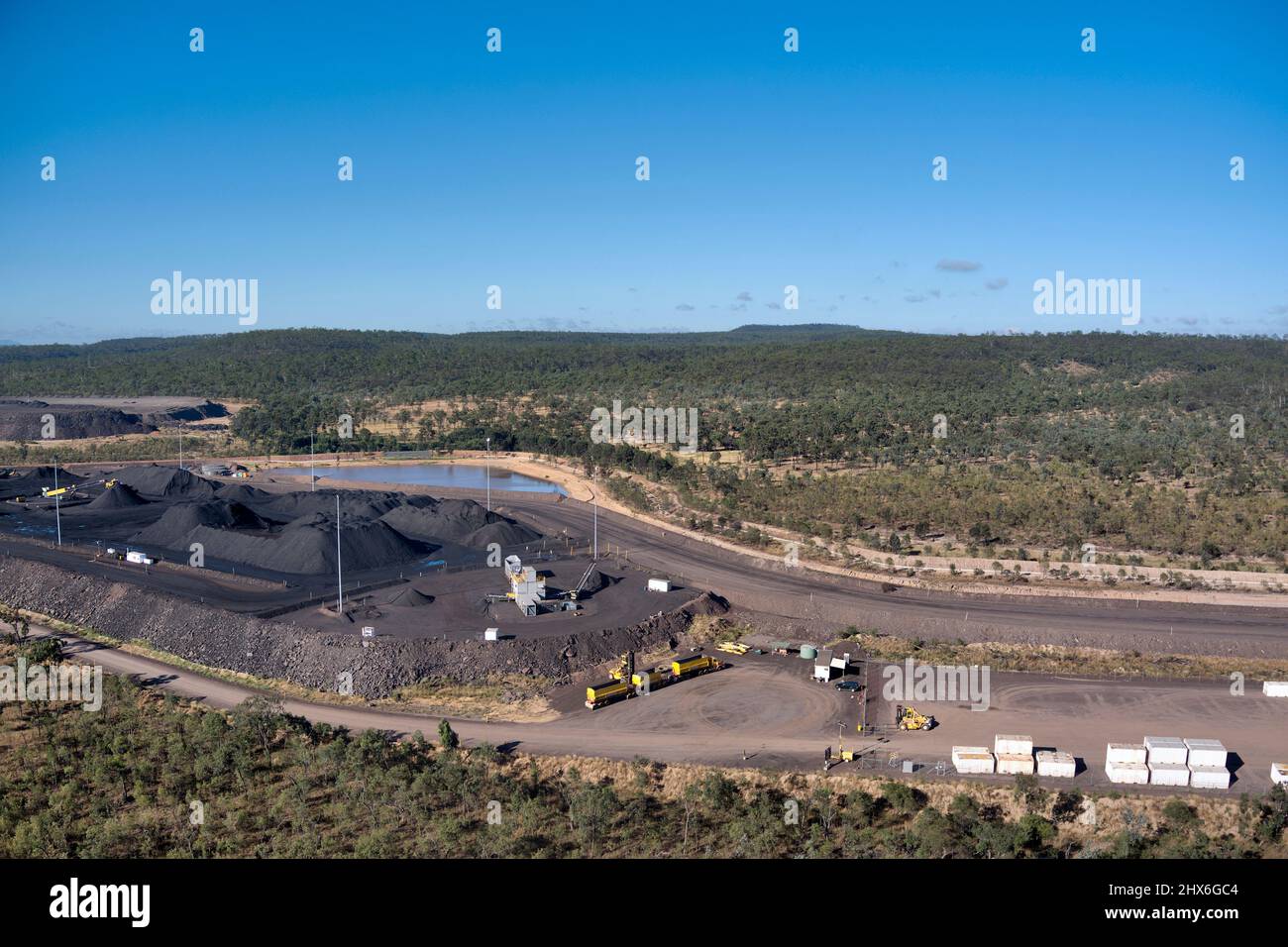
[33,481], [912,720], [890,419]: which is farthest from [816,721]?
[33,481]

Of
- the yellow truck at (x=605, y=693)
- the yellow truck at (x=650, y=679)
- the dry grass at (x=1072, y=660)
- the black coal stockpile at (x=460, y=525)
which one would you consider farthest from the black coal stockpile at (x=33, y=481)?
the dry grass at (x=1072, y=660)

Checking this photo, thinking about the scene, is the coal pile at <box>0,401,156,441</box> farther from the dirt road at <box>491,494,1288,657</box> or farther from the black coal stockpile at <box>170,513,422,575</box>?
the dirt road at <box>491,494,1288,657</box>

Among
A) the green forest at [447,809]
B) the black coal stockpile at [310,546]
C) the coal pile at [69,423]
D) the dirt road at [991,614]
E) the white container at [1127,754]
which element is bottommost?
the green forest at [447,809]

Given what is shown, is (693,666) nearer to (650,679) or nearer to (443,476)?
(650,679)

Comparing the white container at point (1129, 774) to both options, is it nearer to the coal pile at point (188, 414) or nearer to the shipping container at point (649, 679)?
the shipping container at point (649, 679)
